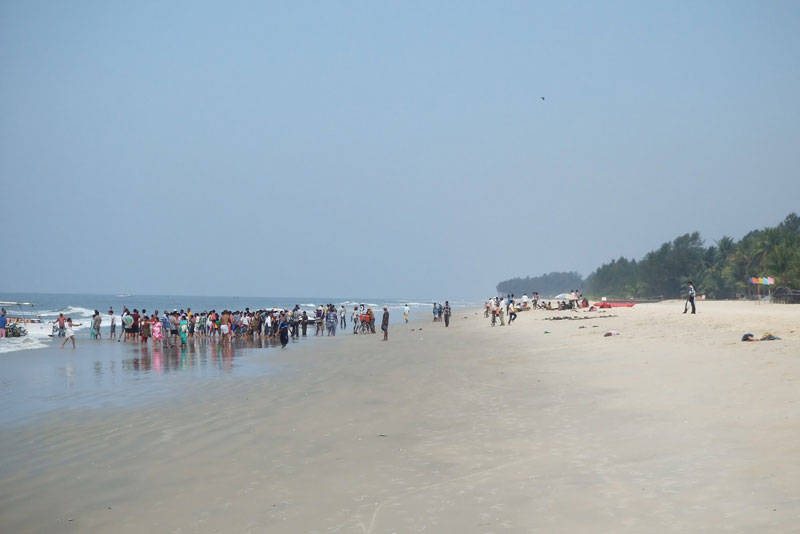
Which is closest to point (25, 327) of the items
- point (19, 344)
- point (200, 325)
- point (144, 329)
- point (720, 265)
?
point (19, 344)

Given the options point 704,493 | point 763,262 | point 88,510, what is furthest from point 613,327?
point 763,262

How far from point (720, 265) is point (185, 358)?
79762 millimetres


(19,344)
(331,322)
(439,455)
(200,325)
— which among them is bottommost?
(439,455)

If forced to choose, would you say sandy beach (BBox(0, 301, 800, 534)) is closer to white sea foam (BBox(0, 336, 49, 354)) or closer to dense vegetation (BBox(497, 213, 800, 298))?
white sea foam (BBox(0, 336, 49, 354))

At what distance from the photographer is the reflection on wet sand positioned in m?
20.3

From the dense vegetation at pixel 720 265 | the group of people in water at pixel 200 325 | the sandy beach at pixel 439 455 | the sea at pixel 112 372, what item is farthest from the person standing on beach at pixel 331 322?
the dense vegetation at pixel 720 265

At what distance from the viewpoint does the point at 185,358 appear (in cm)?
2425

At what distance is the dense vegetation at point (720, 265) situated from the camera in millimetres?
54938

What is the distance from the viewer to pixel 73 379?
58.3ft

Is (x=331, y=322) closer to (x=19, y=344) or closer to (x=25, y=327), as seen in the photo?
(x=19, y=344)

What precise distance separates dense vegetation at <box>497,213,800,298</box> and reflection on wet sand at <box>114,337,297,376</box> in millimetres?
43919

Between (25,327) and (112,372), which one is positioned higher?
(25,327)

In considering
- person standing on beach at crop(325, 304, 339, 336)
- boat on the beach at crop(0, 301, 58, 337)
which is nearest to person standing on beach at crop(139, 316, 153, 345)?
boat on the beach at crop(0, 301, 58, 337)

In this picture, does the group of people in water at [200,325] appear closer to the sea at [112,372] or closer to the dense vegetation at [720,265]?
the sea at [112,372]
